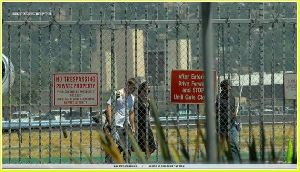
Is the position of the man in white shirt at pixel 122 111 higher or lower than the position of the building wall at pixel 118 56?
lower

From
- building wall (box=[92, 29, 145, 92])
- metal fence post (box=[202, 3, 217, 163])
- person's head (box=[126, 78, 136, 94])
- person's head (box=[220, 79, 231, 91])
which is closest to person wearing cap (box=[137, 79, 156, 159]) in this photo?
person's head (box=[126, 78, 136, 94])

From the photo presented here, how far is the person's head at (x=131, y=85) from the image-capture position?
52.1 feet

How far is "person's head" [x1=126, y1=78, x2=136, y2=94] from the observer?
15867 mm

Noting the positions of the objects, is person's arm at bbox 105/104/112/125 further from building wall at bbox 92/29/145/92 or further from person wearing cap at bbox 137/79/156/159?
building wall at bbox 92/29/145/92

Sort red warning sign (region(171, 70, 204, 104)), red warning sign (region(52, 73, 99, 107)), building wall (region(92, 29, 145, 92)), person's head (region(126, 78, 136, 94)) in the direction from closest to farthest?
1. red warning sign (region(52, 73, 99, 107))
2. red warning sign (region(171, 70, 204, 104))
3. person's head (region(126, 78, 136, 94))
4. building wall (region(92, 29, 145, 92))

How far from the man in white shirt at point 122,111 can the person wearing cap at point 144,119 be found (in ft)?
0.38

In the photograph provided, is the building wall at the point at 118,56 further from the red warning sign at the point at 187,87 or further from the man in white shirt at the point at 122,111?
the red warning sign at the point at 187,87

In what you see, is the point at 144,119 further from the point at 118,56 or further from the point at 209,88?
the point at 209,88

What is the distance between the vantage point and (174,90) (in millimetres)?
15312

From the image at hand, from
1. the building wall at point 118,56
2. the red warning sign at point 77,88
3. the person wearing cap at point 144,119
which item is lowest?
the person wearing cap at point 144,119

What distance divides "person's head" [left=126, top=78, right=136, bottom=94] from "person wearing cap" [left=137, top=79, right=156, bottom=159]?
0.10 meters

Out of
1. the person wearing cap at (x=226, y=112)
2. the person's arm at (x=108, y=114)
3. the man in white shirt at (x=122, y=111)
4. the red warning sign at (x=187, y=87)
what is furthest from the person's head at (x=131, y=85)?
the person wearing cap at (x=226, y=112)

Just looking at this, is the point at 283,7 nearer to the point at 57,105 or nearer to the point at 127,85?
the point at 127,85

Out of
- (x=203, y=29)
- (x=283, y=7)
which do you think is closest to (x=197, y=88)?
(x=283, y=7)
